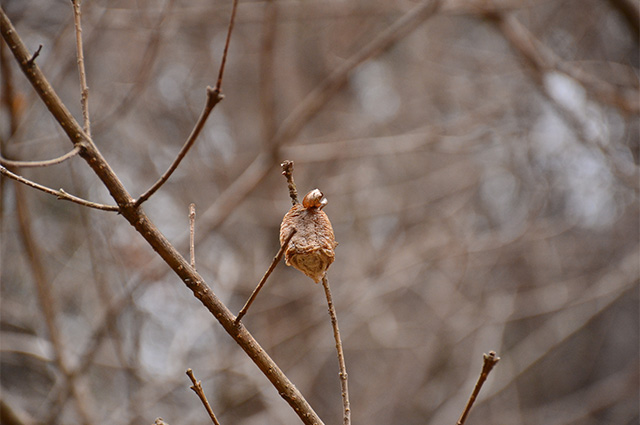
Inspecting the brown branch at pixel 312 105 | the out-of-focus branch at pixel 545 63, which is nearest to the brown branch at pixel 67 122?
the brown branch at pixel 312 105

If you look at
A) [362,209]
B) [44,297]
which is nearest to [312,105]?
[44,297]

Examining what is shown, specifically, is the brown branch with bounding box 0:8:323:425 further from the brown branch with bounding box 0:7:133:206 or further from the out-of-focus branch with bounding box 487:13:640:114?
the out-of-focus branch with bounding box 487:13:640:114

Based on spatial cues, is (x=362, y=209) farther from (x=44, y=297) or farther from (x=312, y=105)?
(x=44, y=297)

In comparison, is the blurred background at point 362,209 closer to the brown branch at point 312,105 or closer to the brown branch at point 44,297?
the brown branch at point 312,105

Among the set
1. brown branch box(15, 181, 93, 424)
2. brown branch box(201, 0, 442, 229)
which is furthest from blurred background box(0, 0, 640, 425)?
brown branch box(15, 181, 93, 424)

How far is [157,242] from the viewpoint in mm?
640

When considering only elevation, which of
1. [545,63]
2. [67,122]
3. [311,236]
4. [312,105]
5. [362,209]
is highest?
[362,209]

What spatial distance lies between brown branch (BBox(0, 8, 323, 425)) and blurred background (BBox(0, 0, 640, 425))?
3.22ft

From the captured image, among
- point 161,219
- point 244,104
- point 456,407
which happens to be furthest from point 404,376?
point 244,104

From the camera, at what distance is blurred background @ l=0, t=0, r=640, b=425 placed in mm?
2012

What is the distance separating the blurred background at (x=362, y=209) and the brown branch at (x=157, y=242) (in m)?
0.98

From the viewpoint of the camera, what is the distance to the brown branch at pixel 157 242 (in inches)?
24.7

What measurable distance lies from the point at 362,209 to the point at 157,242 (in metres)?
2.27

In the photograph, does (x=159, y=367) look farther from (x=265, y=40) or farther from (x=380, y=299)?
(x=265, y=40)
